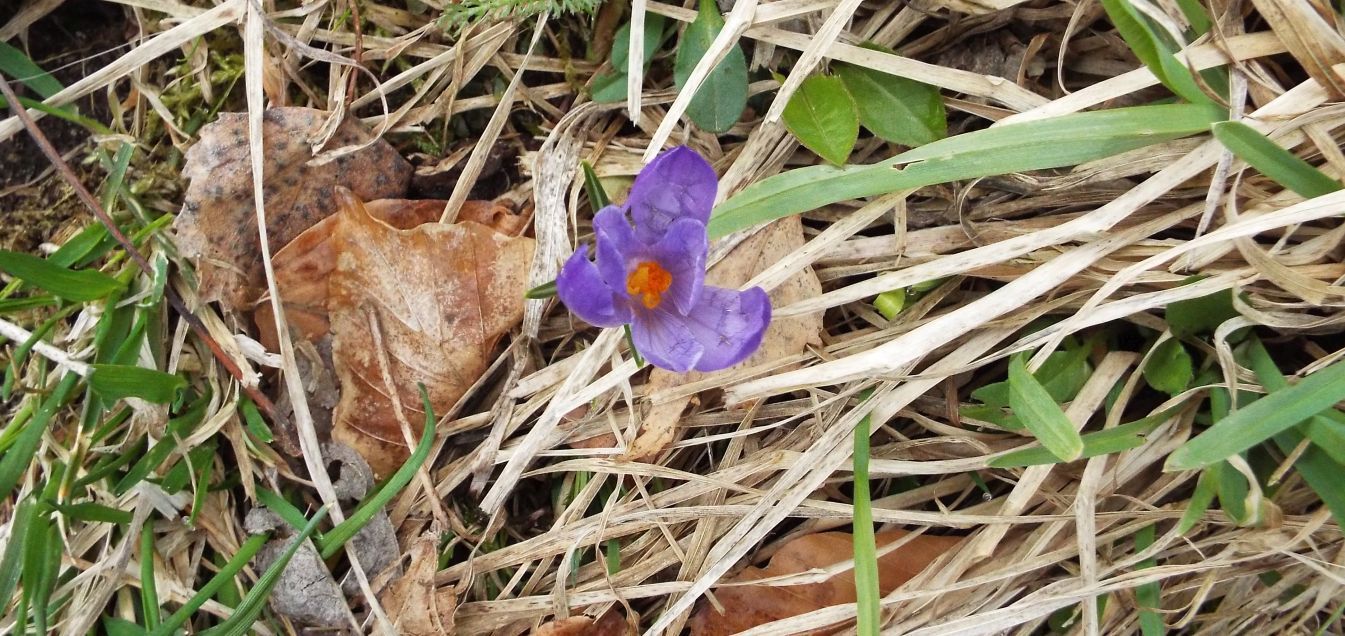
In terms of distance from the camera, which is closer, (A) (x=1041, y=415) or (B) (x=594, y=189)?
(A) (x=1041, y=415)

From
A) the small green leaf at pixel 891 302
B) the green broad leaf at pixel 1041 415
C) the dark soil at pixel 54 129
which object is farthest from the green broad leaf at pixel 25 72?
the green broad leaf at pixel 1041 415

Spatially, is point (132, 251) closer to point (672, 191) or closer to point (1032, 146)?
point (672, 191)

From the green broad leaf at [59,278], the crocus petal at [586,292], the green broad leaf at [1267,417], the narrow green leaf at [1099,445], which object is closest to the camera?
the crocus petal at [586,292]

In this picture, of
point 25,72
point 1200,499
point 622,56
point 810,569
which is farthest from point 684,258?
point 25,72

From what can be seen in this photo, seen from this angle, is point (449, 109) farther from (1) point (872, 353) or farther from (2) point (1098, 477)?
(2) point (1098, 477)

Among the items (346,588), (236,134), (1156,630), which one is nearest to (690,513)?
(346,588)

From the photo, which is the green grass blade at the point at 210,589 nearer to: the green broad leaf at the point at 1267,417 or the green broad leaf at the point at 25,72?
the green broad leaf at the point at 25,72

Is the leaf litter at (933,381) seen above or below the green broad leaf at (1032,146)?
below

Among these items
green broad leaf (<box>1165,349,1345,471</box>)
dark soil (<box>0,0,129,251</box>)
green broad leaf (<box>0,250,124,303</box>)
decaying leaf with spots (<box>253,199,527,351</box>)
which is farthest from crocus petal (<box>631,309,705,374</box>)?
dark soil (<box>0,0,129,251</box>)
